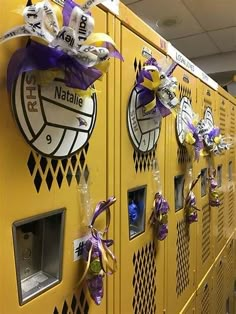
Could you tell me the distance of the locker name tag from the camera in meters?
0.73

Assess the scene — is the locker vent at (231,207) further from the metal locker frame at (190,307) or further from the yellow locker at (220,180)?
the metal locker frame at (190,307)

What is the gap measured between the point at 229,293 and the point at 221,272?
1.43ft

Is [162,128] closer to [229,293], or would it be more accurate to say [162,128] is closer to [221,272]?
[221,272]

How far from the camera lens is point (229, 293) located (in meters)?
2.57

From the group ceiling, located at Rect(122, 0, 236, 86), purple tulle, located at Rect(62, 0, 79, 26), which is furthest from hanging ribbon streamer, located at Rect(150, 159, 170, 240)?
ceiling, located at Rect(122, 0, 236, 86)

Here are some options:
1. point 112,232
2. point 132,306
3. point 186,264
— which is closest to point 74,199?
point 112,232

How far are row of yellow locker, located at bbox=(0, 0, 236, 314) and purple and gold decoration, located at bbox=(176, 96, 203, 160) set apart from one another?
0.04 meters

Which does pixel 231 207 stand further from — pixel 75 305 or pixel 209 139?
pixel 75 305

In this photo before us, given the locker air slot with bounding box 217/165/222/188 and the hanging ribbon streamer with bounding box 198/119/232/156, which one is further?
the locker air slot with bounding box 217/165/222/188

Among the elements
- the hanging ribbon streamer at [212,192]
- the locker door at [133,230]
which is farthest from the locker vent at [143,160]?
the hanging ribbon streamer at [212,192]

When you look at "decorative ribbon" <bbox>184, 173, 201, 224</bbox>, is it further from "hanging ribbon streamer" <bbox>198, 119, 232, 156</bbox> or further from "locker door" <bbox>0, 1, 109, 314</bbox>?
"locker door" <bbox>0, 1, 109, 314</bbox>

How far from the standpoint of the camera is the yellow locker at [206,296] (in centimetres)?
173

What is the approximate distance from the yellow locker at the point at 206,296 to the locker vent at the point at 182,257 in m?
0.27

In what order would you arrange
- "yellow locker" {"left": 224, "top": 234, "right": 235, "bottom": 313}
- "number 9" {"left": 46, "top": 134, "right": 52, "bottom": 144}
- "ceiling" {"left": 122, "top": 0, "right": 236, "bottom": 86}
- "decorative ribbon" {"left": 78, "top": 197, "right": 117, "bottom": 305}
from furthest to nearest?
"ceiling" {"left": 122, "top": 0, "right": 236, "bottom": 86} < "yellow locker" {"left": 224, "top": 234, "right": 235, "bottom": 313} < "decorative ribbon" {"left": 78, "top": 197, "right": 117, "bottom": 305} < "number 9" {"left": 46, "top": 134, "right": 52, "bottom": 144}
